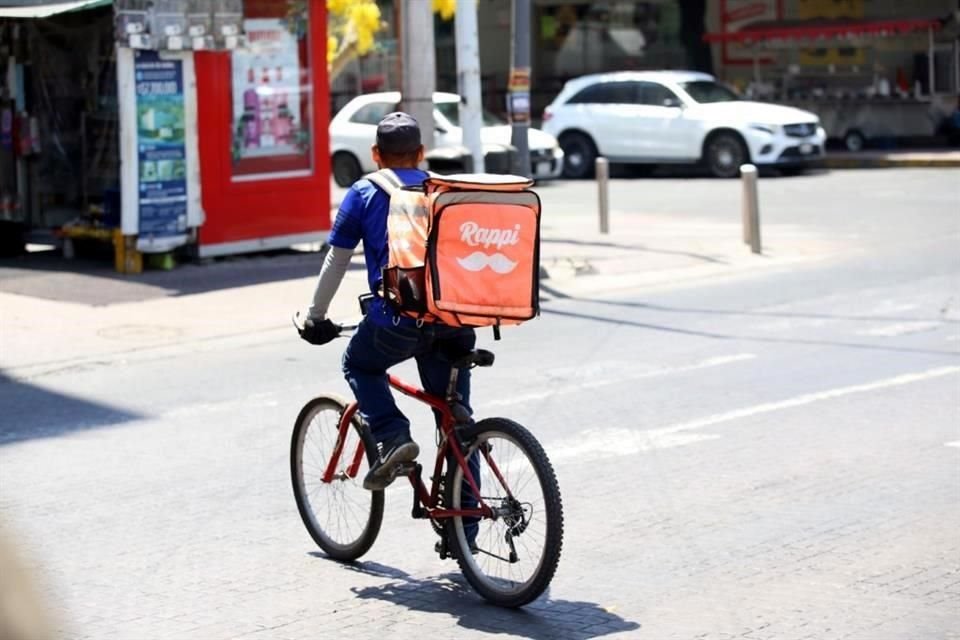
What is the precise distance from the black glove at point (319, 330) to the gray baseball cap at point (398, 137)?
659 millimetres

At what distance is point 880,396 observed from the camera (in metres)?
9.80

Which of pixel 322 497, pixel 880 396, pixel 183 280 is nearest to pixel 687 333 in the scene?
pixel 880 396

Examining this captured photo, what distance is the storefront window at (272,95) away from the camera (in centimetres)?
1653

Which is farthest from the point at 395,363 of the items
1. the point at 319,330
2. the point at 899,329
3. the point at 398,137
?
the point at 899,329

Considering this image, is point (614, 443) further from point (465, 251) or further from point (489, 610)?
point (465, 251)

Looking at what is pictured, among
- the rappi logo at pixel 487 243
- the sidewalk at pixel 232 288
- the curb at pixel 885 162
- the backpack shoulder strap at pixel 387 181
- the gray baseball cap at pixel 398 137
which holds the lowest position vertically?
the sidewalk at pixel 232 288

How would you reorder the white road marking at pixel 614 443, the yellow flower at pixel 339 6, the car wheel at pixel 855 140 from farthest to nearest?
the car wheel at pixel 855 140, the yellow flower at pixel 339 6, the white road marking at pixel 614 443

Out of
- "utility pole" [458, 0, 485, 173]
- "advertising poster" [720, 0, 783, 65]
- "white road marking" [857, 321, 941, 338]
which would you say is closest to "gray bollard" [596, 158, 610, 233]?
"utility pole" [458, 0, 485, 173]

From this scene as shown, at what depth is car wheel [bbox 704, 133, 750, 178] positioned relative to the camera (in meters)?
27.5

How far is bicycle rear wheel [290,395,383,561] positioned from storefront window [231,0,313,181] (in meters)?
10.1

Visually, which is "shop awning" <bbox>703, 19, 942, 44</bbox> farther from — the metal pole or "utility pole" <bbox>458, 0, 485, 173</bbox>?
the metal pole

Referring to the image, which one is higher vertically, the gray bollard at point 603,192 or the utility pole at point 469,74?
the utility pole at point 469,74

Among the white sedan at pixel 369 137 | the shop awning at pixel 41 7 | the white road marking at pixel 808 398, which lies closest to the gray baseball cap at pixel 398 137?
the white road marking at pixel 808 398

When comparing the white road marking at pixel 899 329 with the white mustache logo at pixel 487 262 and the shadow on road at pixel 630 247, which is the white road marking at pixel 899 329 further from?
the white mustache logo at pixel 487 262
